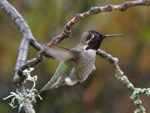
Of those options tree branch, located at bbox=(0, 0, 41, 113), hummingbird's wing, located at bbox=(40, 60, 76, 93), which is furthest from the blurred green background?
tree branch, located at bbox=(0, 0, 41, 113)

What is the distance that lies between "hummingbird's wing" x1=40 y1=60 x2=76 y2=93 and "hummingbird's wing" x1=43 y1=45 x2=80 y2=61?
0.20 ft

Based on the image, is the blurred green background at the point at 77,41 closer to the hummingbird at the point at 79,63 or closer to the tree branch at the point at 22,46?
the hummingbird at the point at 79,63


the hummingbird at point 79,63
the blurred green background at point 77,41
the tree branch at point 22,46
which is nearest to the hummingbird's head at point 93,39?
the hummingbird at point 79,63

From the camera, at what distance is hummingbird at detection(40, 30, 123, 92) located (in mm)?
1715

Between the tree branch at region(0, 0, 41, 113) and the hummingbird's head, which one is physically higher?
the hummingbird's head

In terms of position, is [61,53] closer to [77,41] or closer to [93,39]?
[93,39]

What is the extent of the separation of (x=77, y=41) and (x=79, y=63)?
1.70m

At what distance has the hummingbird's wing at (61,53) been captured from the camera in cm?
149

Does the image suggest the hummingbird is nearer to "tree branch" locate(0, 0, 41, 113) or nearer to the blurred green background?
"tree branch" locate(0, 0, 41, 113)

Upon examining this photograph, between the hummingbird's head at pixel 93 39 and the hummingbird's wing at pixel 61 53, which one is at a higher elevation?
the hummingbird's head at pixel 93 39

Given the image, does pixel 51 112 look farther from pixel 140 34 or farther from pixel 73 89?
pixel 140 34

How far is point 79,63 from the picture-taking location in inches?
69.7

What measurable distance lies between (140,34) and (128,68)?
54 centimetres

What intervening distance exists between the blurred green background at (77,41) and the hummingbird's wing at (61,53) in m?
1.43
